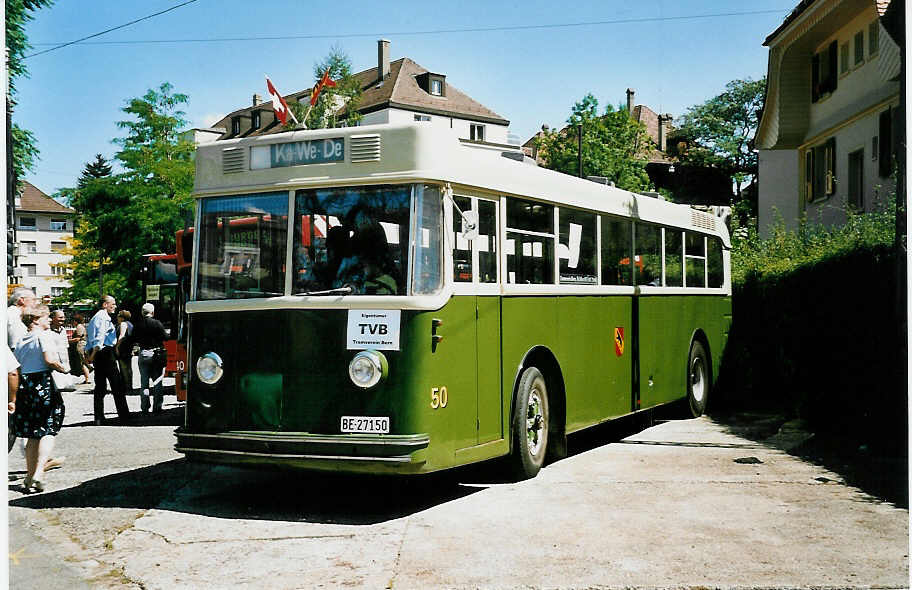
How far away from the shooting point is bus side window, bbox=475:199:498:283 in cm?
903

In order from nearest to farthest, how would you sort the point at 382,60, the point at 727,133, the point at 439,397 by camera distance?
the point at 439,397
the point at 727,133
the point at 382,60

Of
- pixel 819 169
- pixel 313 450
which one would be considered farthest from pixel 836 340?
pixel 819 169

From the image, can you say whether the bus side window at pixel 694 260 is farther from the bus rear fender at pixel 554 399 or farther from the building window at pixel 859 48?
the building window at pixel 859 48

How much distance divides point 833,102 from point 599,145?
116 feet

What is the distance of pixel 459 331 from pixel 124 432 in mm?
7612

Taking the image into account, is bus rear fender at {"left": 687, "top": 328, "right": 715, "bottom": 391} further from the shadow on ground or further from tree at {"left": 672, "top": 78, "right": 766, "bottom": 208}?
tree at {"left": 672, "top": 78, "right": 766, "bottom": 208}

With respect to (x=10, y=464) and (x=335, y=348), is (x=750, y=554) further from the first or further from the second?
(x=10, y=464)

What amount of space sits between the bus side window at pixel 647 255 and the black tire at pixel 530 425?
3225 millimetres

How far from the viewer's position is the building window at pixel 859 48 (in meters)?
24.6

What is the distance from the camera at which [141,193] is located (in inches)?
1796

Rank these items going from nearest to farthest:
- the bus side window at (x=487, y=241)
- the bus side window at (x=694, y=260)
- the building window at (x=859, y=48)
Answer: the bus side window at (x=487, y=241) < the bus side window at (x=694, y=260) < the building window at (x=859, y=48)

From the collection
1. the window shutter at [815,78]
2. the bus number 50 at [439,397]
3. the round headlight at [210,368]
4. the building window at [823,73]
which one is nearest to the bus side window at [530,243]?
the bus number 50 at [439,397]

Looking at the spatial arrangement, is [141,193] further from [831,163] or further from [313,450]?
[313,450]

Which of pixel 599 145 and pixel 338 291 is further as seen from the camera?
pixel 599 145
